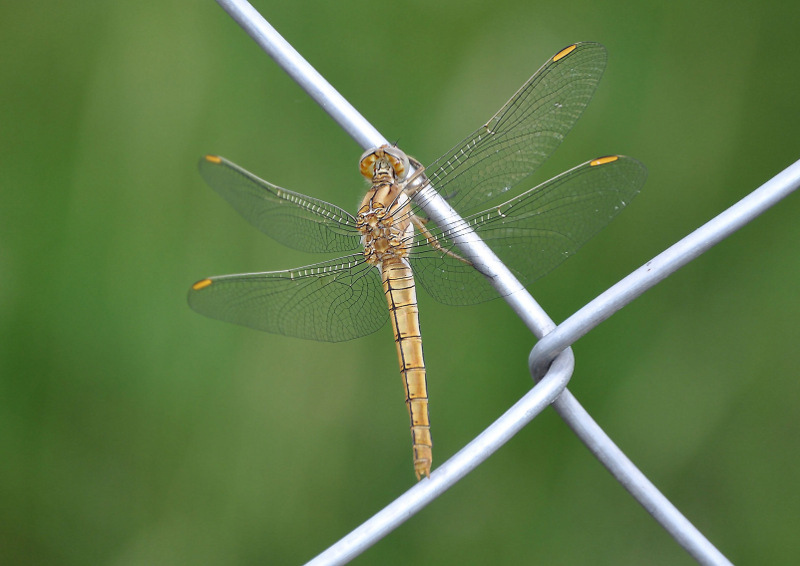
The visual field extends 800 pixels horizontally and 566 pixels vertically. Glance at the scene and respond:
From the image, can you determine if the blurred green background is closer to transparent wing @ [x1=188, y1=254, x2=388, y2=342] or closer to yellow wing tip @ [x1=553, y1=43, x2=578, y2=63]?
transparent wing @ [x1=188, y1=254, x2=388, y2=342]

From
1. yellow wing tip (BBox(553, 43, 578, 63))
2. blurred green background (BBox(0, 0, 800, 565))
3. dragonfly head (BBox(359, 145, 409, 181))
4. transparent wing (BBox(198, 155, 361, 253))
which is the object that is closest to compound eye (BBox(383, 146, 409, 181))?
dragonfly head (BBox(359, 145, 409, 181))

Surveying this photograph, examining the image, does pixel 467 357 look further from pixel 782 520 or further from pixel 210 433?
pixel 782 520

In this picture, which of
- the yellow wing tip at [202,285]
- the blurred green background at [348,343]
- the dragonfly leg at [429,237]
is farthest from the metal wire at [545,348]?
the blurred green background at [348,343]

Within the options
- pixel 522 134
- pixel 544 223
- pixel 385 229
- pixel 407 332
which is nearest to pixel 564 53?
pixel 522 134

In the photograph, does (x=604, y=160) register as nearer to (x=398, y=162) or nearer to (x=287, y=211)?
(x=398, y=162)

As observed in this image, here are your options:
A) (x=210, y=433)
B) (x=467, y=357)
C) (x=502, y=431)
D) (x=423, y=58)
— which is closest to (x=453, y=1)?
(x=423, y=58)
